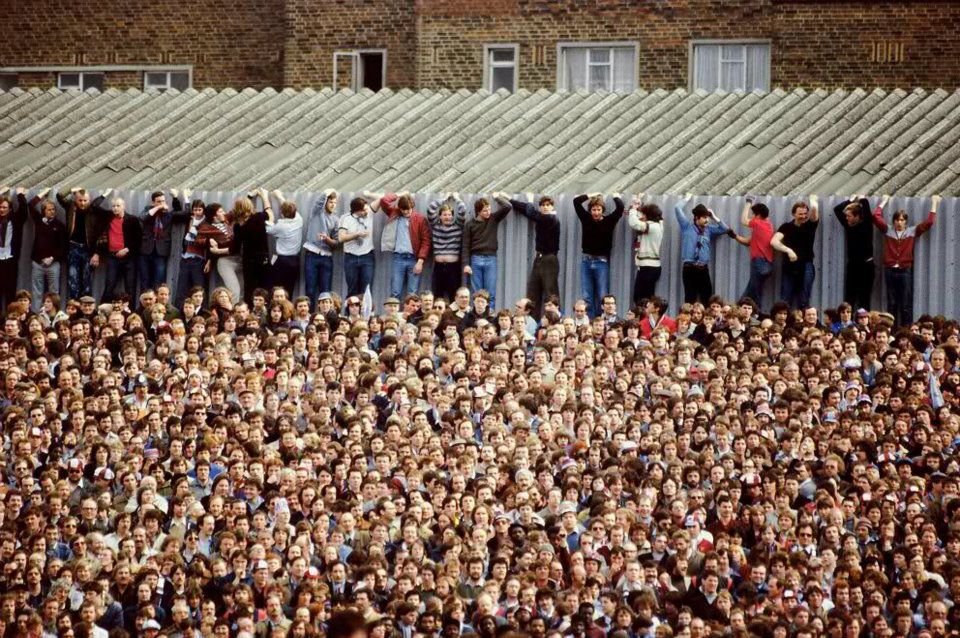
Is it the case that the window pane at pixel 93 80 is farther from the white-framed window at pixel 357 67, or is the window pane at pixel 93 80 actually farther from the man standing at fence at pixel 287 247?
the man standing at fence at pixel 287 247

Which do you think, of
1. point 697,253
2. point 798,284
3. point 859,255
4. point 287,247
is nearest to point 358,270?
point 287,247

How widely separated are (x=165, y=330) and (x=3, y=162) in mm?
7117

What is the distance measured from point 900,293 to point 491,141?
6.91 m

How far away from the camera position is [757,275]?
84.6 ft

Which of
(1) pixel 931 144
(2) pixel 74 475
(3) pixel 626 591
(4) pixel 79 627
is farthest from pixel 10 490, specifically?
(1) pixel 931 144

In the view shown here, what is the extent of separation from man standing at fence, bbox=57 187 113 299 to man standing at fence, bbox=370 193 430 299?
Result: 393 centimetres

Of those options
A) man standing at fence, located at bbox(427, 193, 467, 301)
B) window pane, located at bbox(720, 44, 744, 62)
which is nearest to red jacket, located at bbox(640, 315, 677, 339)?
man standing at fence, located at bbox(427, 193, 467, 301)

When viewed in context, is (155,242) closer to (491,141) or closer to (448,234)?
(448,234)

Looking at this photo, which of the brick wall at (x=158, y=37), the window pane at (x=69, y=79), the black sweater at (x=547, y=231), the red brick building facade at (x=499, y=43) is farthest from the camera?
the window pane at (x=69, y=79)

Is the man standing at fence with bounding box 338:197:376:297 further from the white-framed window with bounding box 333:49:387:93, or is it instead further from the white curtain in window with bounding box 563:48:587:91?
the white-framed window with bounding box 333:49:387:93

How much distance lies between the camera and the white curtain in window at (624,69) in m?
36.2

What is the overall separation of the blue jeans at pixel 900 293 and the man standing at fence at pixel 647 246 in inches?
116

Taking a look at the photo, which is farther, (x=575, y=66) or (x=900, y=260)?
(x=575, y=66)

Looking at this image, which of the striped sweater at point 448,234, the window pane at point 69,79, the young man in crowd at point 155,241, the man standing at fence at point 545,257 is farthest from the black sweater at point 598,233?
the window pane at point 69,79
